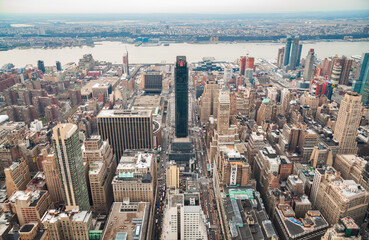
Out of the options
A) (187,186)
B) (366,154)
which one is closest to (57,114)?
(187,186)

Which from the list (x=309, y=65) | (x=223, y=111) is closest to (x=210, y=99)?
(x=223, y=111)

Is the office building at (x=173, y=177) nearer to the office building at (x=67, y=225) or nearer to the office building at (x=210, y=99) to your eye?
the office building at (x=67, y=225)

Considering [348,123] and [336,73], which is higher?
[348,123]

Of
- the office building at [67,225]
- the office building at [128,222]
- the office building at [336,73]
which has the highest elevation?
the office building at [336,73]

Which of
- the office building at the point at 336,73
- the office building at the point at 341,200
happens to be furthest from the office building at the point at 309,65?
the office building at the point at 341,200

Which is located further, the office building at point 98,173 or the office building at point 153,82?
the office building at point 153,82

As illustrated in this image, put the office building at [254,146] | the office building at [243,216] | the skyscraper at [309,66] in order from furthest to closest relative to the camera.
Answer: the skyscraper at [309,66], the office building at [254,146], the office building at [243,216]

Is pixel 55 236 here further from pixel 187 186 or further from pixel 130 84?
pixel 130 84

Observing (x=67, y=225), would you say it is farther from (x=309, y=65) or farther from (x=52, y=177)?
(x=309, y=65)
